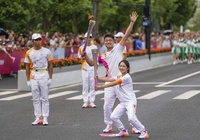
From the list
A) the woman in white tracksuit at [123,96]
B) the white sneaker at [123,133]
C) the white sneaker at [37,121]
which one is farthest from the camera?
the white sneaker at [37,121]

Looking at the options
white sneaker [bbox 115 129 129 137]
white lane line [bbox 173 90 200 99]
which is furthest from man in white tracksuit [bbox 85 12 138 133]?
white lane line [bbox 173 90 200 99]

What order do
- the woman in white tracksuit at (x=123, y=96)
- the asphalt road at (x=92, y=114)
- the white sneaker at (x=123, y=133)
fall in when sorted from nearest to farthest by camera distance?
the woman in white tracksuit at (x=123, y=96), the white sneaker at (x=123, y=133), the asphalt road at (x=92, y=114)

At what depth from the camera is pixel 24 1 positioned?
36719 millimetres

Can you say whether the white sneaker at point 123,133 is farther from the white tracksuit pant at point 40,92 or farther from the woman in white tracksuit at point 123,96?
the white tracksuit pant at point 40,92

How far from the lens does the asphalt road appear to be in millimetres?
13578

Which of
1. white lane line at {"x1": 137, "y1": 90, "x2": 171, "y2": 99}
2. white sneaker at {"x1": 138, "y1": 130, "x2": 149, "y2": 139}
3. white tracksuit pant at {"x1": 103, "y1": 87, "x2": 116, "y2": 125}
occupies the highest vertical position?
white tracksuit pant at {"x1": 103, "y1": 87, "x2": 116, "y2": 125}

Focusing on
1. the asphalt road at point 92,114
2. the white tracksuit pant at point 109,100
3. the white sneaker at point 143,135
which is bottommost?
the asphalt road at point 92,114

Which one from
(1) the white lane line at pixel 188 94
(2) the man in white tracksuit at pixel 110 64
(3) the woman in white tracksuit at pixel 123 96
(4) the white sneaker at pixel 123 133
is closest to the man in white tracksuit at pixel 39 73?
(2) the man in white tracksuit at pixel 110 64

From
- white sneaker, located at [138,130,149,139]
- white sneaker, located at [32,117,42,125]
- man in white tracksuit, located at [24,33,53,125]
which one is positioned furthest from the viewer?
white sneaker, located at [32,117,42,125]

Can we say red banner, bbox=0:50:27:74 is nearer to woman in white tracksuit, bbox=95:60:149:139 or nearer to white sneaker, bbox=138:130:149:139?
woman in white tracksuit, bbox=95:60:149:139

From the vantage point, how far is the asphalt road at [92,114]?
44.5ft

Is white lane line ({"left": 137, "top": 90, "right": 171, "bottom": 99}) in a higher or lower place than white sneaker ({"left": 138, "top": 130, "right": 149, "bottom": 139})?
lower

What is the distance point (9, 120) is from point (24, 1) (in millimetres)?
20928

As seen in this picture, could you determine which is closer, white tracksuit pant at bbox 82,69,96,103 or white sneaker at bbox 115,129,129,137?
white sneaker at bbox 115,129,129,137
